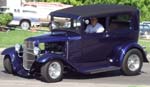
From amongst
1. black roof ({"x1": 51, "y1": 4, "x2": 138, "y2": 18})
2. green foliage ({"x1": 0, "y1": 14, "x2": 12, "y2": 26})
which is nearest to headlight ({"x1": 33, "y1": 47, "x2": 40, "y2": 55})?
black roof ({"x1": 51, "y1": 4, "x2": 138, "y2": 18})

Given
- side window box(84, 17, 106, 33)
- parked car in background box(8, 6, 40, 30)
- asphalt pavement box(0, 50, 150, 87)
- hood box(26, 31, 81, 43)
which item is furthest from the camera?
parked car in background box(8, 6, 40, 30)

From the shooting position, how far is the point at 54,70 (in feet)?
42.7

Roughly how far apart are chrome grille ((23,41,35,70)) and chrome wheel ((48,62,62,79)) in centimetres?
68

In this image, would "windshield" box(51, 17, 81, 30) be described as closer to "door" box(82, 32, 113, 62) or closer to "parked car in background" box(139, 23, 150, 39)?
"door" box(82, 32, 113, 62)

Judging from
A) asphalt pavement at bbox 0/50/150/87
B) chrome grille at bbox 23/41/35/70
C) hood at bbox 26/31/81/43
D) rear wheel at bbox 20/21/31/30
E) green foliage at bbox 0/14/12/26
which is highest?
hood at bbox 26/31/81/43

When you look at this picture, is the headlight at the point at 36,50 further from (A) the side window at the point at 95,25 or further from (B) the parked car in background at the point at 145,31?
(B) the parked car in background at the point at 145,31

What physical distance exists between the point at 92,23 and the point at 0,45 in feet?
33.5

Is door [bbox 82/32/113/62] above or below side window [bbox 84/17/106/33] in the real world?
below

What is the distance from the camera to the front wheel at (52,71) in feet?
42.3

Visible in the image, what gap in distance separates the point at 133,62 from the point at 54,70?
96.1 inches

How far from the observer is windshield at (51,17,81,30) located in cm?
1383

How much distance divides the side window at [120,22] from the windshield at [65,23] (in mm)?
1041

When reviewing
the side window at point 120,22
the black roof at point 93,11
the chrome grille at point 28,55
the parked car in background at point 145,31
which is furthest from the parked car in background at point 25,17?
the chrome grille at point 28,55

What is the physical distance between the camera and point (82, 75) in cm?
1452
